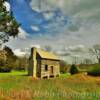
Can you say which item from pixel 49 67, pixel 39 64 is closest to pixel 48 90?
pixel 39 64

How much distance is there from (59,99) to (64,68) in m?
65.5

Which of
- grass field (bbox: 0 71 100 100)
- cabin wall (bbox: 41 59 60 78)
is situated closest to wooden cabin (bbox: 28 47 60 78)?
cabin wall (bbox: 41 59 60 78)

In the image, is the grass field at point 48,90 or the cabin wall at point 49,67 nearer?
the grass field at point 48,90

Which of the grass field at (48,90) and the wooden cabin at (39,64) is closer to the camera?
the grass field at (48,90)

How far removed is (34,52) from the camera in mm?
49250

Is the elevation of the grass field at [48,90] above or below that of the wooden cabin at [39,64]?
below

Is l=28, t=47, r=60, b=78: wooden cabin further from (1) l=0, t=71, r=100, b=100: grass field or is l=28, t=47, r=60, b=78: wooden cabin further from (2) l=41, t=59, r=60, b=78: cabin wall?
(1) l=0, t=71, r=100, b=100: grass field

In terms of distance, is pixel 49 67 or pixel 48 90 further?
pixel 49 67

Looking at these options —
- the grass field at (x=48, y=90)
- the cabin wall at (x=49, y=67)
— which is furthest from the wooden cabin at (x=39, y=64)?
the grass field at (x=48, y=90)

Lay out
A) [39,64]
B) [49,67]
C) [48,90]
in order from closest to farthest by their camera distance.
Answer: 1. [48,90]
2. [39,64]
3. [49,67]

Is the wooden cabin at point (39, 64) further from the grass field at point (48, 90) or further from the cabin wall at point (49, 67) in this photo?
Result: the grass field at point (48, 90)

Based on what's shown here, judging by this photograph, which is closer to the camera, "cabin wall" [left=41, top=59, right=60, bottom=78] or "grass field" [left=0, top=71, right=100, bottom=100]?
"grass field" [left=0, top=71, right=100, bottom=100]

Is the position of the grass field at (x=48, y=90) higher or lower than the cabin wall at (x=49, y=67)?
lower

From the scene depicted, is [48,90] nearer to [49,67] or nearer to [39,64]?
[39,64]
